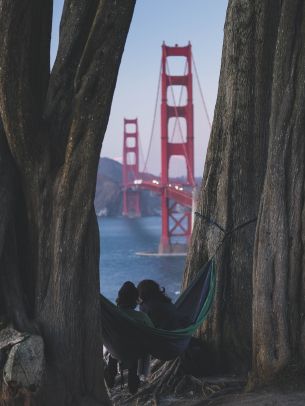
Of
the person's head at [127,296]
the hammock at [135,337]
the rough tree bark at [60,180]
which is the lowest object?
the hammock at [135,337]

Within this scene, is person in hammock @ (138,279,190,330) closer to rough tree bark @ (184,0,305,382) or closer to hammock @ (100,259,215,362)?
hammock @ (100,259,215,362)

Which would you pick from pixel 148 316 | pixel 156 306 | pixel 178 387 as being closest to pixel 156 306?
pixel 156 306

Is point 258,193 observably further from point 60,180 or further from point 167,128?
point 167,128

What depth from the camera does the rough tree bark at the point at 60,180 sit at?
102 inches

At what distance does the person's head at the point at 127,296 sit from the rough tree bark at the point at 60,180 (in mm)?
442

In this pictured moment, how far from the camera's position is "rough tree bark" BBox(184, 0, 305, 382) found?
317 centimetres

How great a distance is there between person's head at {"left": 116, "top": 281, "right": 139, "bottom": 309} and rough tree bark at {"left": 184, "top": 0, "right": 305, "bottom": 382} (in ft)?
1.84

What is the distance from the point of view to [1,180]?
103 inches

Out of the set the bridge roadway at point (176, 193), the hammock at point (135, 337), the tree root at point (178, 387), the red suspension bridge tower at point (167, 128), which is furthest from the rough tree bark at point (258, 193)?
the red suspension bridge tower at point (167, 128)

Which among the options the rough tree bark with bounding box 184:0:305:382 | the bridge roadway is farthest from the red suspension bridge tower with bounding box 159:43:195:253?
the rough tree bark with bounding box 184:0:305:382

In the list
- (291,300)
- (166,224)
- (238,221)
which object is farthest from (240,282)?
(166,224)

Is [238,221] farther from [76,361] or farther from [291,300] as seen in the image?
[76,361]

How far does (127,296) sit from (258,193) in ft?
3.51

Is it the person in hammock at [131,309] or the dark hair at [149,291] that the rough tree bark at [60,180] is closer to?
the person in hammock at [131,309]
